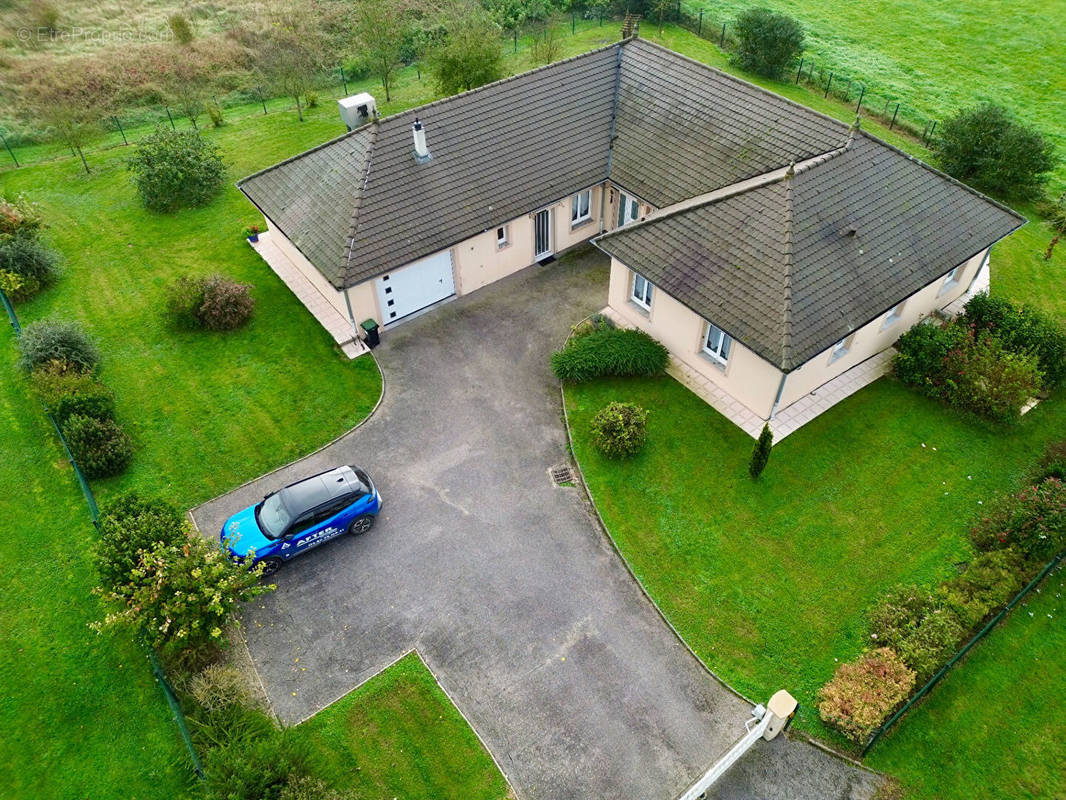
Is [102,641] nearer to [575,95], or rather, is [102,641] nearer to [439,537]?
[439,537]

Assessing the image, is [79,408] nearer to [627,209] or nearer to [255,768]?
[255,768]

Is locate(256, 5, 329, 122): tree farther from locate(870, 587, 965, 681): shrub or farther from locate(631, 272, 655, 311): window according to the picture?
locate(870, 587, 965, 681): shrub

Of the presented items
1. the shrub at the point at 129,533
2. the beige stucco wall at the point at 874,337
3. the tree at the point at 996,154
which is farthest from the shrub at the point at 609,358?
the tree at the point at 996,154

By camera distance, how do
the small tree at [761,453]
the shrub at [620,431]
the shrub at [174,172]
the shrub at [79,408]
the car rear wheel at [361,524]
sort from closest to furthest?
the car rear wheel at [361,524], the small tree at [761,453], the shrub at [620,431], the shrub at [79,408], the shrub at [174,172]

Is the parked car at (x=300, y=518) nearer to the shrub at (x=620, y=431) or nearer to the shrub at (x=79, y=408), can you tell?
the shrub at (x=79, y=408)

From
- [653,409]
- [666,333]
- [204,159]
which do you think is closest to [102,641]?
[653,409]

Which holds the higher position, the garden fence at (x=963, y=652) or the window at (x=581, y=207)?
the window at (x=581, y=207)

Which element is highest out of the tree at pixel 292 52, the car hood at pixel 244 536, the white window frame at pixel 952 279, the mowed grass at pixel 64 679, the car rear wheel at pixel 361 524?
the tree at pixel 292 52

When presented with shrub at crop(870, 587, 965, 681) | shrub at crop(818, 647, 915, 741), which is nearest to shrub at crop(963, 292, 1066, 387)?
shrub at crop(870, 587, 965, 681)
